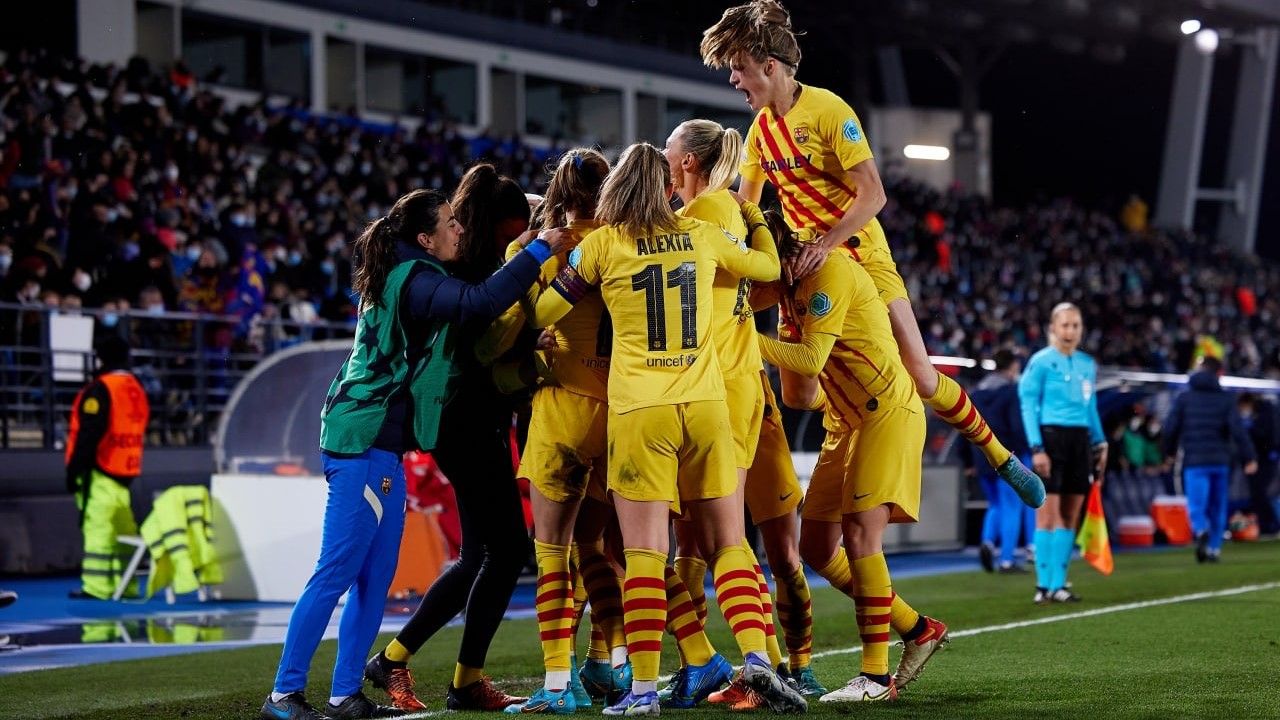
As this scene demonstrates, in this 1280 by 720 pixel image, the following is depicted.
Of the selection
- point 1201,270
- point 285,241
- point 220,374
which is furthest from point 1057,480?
point 1201,270

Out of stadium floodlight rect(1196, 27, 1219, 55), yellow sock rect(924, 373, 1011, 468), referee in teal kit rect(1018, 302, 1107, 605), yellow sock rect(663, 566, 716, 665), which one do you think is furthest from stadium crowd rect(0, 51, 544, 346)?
stadium floodlight rect(1196, 27, 1219, 55)

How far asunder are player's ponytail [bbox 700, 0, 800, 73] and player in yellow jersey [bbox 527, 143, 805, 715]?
0.89 meters

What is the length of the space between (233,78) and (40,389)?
50.5ft

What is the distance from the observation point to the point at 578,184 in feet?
19.0

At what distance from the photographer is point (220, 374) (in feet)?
52.9

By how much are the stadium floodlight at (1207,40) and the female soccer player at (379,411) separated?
4005 cm

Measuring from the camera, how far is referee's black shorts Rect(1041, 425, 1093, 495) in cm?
1129

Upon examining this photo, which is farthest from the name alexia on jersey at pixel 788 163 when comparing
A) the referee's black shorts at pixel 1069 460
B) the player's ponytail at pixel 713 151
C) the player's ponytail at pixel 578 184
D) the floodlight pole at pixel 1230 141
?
the floodlight pole at pixel 1230 141

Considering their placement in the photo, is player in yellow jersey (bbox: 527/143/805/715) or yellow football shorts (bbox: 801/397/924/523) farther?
yellow football shorts (bbox: 801/397/924/523)

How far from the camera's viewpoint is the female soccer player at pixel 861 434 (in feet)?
19.6

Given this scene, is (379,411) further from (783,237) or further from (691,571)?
(783,237)

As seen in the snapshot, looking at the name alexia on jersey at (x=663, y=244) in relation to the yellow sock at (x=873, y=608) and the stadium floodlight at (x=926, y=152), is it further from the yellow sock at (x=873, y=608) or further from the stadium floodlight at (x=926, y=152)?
the stadium floodlight at (x=926, y=152)

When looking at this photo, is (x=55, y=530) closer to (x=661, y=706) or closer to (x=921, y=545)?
(x=921, y=545)

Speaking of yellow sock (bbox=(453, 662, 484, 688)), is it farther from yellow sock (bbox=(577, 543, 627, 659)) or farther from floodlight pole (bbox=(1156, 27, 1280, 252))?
floodlight pole (bbox=(1156, 27, 1280, 252))
